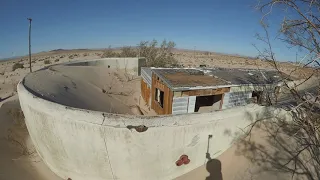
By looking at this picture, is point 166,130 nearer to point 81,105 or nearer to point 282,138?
point 282,138

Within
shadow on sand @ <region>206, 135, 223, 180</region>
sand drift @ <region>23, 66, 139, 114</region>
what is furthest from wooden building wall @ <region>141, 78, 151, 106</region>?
shadow on sand @ <region>206, 135, 223, 180</region>

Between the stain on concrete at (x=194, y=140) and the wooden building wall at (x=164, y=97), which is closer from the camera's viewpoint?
the stain on concrete at (x=194, y=140)

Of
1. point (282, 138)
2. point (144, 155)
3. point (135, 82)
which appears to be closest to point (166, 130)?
point (144, 155)

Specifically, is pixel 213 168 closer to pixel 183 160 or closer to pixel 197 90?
pixel 183 160

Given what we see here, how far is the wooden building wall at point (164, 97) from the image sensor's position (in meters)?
10.5

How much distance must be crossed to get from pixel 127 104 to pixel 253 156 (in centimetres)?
1051

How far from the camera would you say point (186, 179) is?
6887mm

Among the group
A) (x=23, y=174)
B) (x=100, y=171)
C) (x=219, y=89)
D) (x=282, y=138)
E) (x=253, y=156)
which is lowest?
(x=23, y=174)

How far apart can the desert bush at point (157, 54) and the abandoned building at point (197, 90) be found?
12683 millimetres

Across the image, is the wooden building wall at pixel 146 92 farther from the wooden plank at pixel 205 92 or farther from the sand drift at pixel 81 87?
the wooden plank at pixel 205 92

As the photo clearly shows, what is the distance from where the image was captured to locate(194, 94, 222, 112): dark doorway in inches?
499

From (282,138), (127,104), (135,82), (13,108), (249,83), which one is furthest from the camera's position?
(135,82)

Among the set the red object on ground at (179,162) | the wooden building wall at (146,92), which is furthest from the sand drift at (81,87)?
the red object on ground at (179,162)

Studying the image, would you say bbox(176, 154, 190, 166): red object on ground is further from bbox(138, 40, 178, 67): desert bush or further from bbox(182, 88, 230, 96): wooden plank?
bbox(138, 40, 178, 67): desert bush
